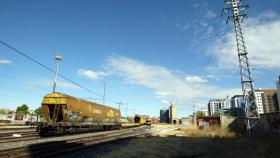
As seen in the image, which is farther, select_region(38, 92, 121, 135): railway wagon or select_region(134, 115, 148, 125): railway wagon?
select_region(134, 115, 148, 125): railway wagon

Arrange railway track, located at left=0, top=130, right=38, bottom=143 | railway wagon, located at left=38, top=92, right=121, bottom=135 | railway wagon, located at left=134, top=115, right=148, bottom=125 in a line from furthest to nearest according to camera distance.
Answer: railway wagon, located at left=134, top=115, right=148, bottom=125
railway wagon, located at left=38, top=92, right=121, bottom=135
railway track, located at left=0, top=130, right=38, bottom=143

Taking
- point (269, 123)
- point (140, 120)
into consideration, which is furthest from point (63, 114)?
point (140, 120)

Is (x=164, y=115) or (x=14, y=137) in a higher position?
(x=164, y=115)

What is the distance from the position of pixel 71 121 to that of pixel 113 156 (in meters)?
13.3

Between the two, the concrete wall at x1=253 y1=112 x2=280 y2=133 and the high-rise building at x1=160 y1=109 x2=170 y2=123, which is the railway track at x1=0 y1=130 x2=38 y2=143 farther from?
the high-rise building at x1=160 y1=109 x2=170 y2=123

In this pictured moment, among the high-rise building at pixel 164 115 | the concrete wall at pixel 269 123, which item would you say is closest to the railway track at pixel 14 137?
the concrete wall at pixel 269 123

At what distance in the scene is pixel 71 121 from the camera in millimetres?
25000

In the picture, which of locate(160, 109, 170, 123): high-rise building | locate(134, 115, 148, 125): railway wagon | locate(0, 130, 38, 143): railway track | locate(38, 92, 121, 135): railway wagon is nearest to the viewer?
locate(0, 130, 38, 143): railway track

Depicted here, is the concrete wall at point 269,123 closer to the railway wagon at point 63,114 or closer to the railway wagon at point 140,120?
the railway wagon at point 63,114

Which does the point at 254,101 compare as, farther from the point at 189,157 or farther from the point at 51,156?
the point at 51,156

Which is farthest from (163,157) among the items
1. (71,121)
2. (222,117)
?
(222,117)

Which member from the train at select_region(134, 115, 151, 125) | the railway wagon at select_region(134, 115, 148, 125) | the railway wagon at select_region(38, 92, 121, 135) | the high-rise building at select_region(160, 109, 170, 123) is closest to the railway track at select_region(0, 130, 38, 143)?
the railway wagon at select_region(38, 92, 121, 135)

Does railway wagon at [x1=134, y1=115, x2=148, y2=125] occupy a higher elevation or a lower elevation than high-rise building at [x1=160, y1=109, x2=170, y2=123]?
lower

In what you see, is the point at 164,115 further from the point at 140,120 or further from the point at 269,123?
the point at 269,123
